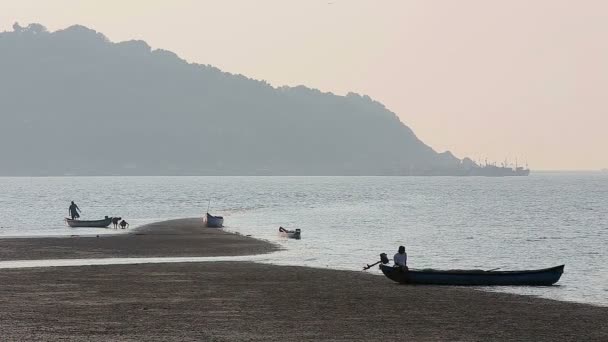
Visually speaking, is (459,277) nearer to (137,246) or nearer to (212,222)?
(137,246)

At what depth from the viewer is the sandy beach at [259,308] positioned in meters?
27.4

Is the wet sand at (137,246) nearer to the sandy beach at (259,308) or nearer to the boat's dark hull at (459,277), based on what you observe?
the sandy beach at (259,308)

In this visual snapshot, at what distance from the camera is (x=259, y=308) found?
32656 mm

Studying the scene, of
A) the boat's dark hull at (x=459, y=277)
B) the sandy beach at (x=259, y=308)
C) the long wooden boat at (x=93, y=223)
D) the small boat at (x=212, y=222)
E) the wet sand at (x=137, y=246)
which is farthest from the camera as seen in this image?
the small boat at (x=212, y=222)

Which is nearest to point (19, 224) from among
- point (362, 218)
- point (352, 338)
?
point (362, 218)

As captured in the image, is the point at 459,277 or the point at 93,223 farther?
the point at 93,223

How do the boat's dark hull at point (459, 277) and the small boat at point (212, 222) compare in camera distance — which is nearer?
the boat's dark hull at point (459, 277)

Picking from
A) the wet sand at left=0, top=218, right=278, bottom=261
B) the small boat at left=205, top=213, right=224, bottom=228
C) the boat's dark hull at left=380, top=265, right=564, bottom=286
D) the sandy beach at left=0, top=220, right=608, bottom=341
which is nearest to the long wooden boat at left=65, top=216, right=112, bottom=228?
the wet sand at left=0, top=218, right=278, bottom=261

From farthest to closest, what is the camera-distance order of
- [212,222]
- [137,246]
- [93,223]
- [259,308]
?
[212,222]
[93,223]
[137,246]
[259,308]

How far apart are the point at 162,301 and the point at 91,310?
329 centimetres

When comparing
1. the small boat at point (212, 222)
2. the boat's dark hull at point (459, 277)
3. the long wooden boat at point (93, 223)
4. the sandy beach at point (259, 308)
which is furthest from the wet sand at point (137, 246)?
the boat's dark hull at point (459, 277)

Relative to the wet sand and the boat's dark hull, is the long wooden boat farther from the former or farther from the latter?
the boat's dark hull

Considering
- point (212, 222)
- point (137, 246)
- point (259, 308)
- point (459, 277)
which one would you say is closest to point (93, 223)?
point (212, 222)

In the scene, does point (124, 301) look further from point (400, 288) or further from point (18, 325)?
point (400, 288)
